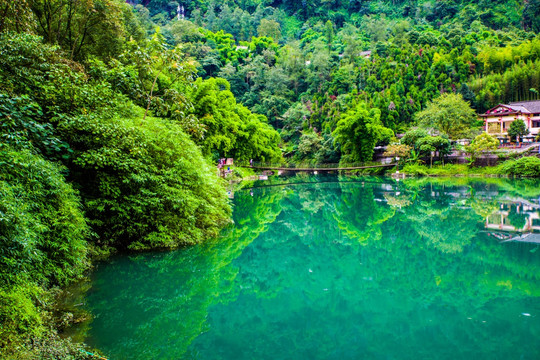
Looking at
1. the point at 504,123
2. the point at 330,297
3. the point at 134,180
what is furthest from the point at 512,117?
the point at 134,180

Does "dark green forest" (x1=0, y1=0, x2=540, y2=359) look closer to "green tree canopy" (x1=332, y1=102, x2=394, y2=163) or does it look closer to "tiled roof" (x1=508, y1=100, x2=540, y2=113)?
"green tree canopy" (x1=332, y1=102, x2=394, y2=163)

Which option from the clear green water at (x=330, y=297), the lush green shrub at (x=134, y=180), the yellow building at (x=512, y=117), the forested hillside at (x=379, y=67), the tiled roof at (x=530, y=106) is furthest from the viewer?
the forested hillside at (x=379, y=67)

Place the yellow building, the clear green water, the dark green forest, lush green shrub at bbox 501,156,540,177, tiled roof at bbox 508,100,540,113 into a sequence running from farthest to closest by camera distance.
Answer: tiled roof at bbox 508,100,540,113 < the yellow building < lush green shrub at bbox 501,156,540,177 < the dark green forest < the clear green water

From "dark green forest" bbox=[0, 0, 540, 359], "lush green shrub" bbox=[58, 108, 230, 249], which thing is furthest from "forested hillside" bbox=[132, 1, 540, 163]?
"lush green shrub" bbox=[58, 108, 230, 249]

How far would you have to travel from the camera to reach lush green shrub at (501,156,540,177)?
25.7 meters

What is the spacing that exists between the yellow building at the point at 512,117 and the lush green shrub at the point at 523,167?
9.43m

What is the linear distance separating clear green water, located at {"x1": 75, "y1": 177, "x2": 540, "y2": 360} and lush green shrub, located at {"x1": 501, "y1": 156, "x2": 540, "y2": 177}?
58.5 feet

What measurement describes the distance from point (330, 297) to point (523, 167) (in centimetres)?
2735

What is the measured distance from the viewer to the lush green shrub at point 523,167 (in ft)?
84.3

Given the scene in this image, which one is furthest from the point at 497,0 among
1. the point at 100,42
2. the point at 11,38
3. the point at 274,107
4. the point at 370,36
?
the point at 11,38

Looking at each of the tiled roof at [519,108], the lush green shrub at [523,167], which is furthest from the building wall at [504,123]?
the lush green shrub at [523,167]

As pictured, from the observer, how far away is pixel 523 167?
1043 inches

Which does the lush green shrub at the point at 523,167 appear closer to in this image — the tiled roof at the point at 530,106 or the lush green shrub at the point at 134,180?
the tiled roof at the point at 530,106

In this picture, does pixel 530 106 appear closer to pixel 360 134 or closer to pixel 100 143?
pixel 360 134
